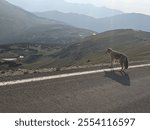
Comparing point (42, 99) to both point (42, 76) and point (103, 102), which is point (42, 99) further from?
point (42, 76)

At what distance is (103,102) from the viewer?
1068 centimetres

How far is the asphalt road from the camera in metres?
9.38

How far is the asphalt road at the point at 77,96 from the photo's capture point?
30.8 ft

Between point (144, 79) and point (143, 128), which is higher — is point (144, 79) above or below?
below

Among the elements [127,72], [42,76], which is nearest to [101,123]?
[42,76]

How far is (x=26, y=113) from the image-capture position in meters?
8.39

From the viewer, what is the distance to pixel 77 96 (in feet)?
36.3

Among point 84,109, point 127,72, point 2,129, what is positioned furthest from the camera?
point 127,72

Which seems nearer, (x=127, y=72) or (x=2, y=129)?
(x=2, y=129)

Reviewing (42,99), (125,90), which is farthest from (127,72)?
(42,99)

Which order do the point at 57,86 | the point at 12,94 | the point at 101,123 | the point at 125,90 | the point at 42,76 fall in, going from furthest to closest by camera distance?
1. the point at 42,76
2. the point at 125,90
3. the point at 57,86
4. the point at 12,94
5. the point at 101,123

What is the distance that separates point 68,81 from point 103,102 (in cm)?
292

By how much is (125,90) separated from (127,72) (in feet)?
16.0

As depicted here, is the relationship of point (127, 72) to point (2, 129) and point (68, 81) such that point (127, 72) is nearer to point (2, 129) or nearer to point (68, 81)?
point (68, 81)
